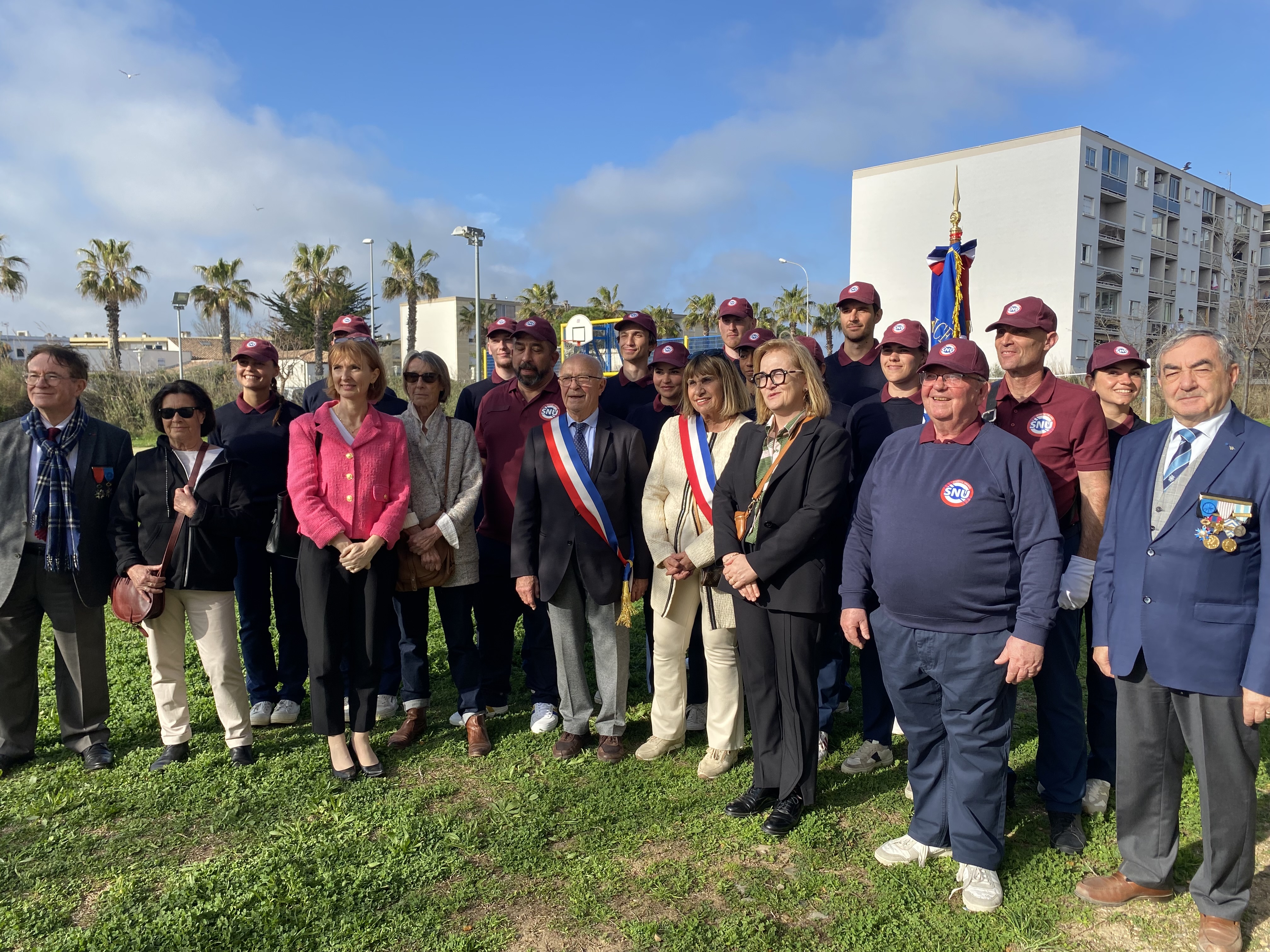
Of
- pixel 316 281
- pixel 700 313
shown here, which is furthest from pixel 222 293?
pixel 700 313

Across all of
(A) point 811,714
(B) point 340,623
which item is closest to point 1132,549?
(A) point 811,714

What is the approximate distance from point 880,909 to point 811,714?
0.88m

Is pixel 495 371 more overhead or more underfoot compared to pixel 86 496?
more overhead

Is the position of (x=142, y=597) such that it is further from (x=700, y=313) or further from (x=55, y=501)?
(x=700, y=313)

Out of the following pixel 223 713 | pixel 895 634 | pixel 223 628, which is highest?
pixel 895 634

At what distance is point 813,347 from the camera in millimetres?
4820

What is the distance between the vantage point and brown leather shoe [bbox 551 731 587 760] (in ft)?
14.9

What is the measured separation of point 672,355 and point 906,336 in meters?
1.43

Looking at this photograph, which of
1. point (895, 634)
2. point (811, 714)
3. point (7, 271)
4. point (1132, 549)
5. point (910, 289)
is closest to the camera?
point (1132, 549)

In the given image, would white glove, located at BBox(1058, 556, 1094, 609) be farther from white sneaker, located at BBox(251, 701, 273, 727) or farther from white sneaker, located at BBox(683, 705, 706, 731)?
white sneaker, located at BBox(251, 701, 273, 727)

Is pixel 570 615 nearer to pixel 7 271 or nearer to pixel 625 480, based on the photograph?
pixel 625 480

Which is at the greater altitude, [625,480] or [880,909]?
[625,480]

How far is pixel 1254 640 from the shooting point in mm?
2764

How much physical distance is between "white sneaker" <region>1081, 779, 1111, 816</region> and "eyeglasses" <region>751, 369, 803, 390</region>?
7.81 feet
